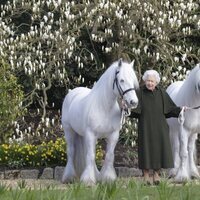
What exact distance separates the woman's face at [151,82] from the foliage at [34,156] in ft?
9.16

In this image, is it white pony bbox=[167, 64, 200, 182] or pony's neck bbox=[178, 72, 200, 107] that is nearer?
white pony bbox=[167, 64, 200, 182]

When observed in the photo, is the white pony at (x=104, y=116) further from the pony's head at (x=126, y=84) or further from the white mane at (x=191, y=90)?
the white mane at (x=191, y=90)

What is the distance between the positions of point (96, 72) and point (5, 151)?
14.7ft

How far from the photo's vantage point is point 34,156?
12.1 meters

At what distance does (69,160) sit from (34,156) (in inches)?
58.8

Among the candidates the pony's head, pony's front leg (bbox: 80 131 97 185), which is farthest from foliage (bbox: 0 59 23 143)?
the pony's head

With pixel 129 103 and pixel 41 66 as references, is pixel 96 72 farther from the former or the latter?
pixel 129 103

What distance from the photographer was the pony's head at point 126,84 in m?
9.09

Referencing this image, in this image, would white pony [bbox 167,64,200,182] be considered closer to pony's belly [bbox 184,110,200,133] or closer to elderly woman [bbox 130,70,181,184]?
pony's belly [bbox 184,110,200,133]

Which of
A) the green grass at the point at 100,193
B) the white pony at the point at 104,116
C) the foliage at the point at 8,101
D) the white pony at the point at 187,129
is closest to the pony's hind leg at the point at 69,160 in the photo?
the white pony at the point at 104,116

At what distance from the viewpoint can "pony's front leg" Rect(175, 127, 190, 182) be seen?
32.7ft

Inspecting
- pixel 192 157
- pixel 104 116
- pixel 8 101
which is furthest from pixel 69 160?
pixel 8 101

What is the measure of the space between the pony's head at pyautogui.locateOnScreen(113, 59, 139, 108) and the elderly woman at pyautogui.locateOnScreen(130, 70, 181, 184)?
0.71 feet

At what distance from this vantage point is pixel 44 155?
12.1 meters
